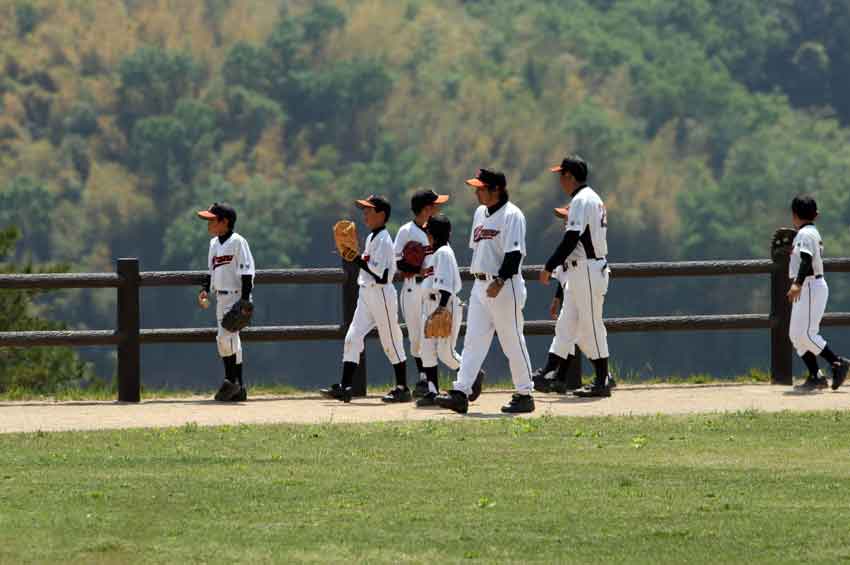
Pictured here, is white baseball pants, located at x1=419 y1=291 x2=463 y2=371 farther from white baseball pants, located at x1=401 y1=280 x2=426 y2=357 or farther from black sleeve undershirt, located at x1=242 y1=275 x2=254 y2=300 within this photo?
black sleeve undershirt, located at x1=242 y1=275 x2=254 y2=300

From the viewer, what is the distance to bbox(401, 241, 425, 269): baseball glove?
14891 mm

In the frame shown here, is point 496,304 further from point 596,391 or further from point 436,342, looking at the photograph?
point 596,391

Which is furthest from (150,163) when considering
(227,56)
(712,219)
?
(712,219)

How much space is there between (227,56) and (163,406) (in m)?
115

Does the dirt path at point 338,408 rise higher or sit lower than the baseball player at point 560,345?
lower

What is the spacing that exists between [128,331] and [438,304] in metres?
2.55

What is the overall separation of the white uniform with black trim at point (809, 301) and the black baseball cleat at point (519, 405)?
269 cm

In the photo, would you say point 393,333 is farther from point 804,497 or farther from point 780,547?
point 780,547

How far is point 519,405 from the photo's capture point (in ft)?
45.1

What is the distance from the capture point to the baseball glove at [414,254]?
14.9 meters

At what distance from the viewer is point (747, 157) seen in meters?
127

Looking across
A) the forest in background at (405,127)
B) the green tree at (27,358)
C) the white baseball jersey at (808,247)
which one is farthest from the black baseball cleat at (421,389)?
the forest in background at (405,127)

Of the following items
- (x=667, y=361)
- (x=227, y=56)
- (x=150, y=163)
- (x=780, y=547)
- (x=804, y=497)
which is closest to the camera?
(x=780, y=547)

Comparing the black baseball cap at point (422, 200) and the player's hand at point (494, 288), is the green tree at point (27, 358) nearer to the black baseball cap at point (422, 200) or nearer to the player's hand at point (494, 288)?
the black baseball cap at point (422, 200)
